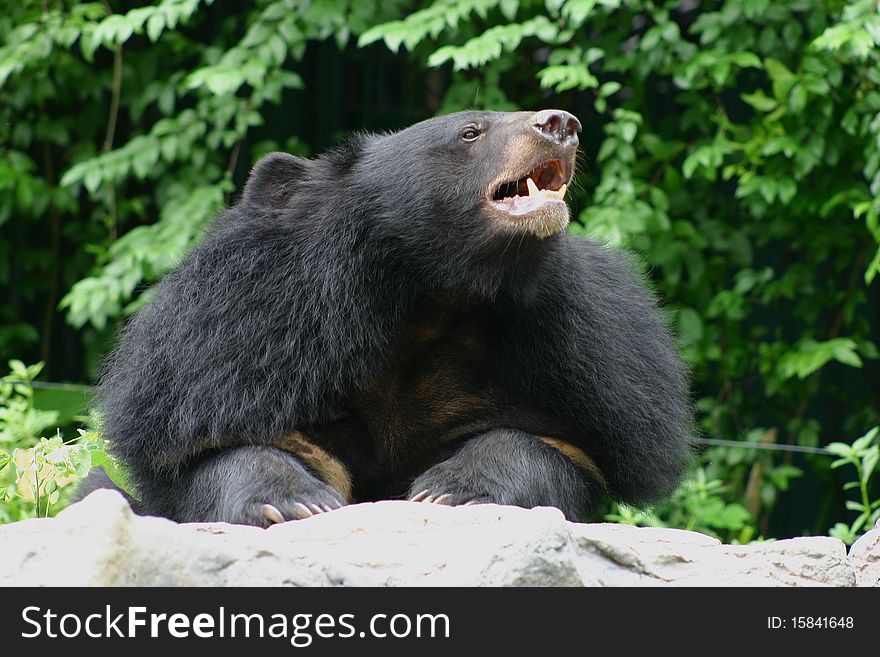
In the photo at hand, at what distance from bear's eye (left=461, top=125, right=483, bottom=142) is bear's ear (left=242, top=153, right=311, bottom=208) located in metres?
0.53

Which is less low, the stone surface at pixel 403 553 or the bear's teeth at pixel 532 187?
the bear's teeth at pixel 532 187

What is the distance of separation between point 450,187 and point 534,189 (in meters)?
0.25

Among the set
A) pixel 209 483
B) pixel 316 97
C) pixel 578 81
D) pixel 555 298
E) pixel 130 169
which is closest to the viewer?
pixel 209 483

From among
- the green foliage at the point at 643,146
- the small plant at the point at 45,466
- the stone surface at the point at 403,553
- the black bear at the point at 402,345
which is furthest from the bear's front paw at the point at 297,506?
the green foliage at the point at 643,146

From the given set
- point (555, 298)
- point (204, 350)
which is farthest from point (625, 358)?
point (204, 350)

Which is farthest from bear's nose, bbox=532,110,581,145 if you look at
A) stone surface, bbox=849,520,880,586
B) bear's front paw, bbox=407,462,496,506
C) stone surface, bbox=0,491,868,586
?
stone surface, bbox=849,520,880,586

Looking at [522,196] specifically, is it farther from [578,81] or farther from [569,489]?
[578,81]

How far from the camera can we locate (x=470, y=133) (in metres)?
3.83

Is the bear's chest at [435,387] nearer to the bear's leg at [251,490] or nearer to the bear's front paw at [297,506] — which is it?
the bear's leg at [251,490]

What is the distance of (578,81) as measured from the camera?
5.58 meters

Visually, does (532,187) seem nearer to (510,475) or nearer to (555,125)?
(555,125)

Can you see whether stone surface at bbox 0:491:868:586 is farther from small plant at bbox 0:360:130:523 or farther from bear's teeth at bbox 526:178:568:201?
bear's teeth at bbox 526:178:568:201

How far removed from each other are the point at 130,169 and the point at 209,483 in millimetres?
3339

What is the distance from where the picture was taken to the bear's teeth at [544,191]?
3633 millimetres
